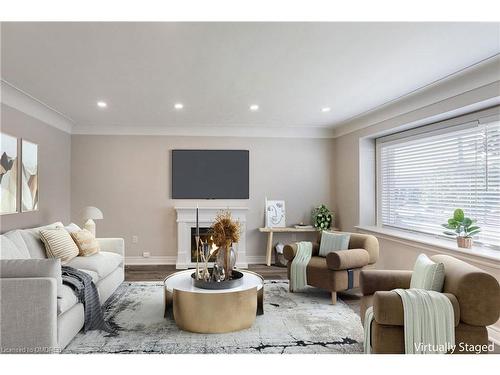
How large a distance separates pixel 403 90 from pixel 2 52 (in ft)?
12.4

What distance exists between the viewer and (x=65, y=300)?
8.14 feet

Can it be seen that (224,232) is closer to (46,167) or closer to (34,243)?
(34,243)

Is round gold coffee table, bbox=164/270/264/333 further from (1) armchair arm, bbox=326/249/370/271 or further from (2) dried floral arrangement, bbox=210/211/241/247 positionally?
(1) armchair arm, bbox=326/249/370/271

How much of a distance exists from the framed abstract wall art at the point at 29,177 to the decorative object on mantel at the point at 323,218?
414cm

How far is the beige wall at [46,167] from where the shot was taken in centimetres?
366

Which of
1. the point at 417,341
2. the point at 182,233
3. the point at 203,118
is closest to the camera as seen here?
the point at 417,341

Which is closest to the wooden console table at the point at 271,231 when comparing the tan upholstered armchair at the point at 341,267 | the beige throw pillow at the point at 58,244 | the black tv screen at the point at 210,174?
the black tv screen at the point at 210,174

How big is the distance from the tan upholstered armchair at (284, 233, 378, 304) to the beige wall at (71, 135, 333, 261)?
1.98 m

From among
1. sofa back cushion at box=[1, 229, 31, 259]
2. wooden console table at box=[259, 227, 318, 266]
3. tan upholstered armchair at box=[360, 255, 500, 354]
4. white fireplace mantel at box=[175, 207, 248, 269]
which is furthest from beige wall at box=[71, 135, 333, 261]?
tan upholstered armchair at box=[360, 255, 500, 354]

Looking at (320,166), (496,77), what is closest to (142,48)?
(496,77)

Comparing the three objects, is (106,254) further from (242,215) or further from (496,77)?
(496,77)

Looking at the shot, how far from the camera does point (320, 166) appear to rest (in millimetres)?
5820

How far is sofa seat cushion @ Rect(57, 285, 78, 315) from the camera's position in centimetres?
238

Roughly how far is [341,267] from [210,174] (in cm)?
287
